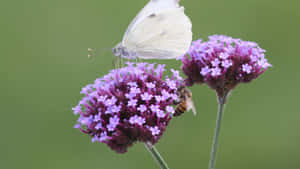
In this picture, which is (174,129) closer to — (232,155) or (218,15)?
(232,155)

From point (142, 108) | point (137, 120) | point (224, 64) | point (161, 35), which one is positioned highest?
point (161, 35)

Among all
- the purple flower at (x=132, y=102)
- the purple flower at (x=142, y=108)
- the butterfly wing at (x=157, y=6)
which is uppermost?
the butterfly wing at (x=157, y=6)

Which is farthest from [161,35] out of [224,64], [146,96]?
[146,96]

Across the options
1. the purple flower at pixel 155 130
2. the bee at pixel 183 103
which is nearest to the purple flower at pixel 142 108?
the purple flower at pixel 155 130

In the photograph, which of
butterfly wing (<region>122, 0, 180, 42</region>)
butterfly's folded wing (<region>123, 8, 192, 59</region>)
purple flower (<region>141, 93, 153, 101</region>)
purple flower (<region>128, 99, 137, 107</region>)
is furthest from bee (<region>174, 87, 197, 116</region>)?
butterfly wing (<region>122, 0, 180, 42</region>)

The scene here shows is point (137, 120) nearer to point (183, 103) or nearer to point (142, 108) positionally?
point (142, 108)

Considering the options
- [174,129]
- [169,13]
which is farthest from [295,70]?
[169,13]

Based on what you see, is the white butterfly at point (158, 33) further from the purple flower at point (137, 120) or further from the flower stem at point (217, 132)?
the purple flower at point (137, 120)

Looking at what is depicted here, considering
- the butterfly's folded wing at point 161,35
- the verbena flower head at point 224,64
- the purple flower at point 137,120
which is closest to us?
the purple flower at point 137,120
